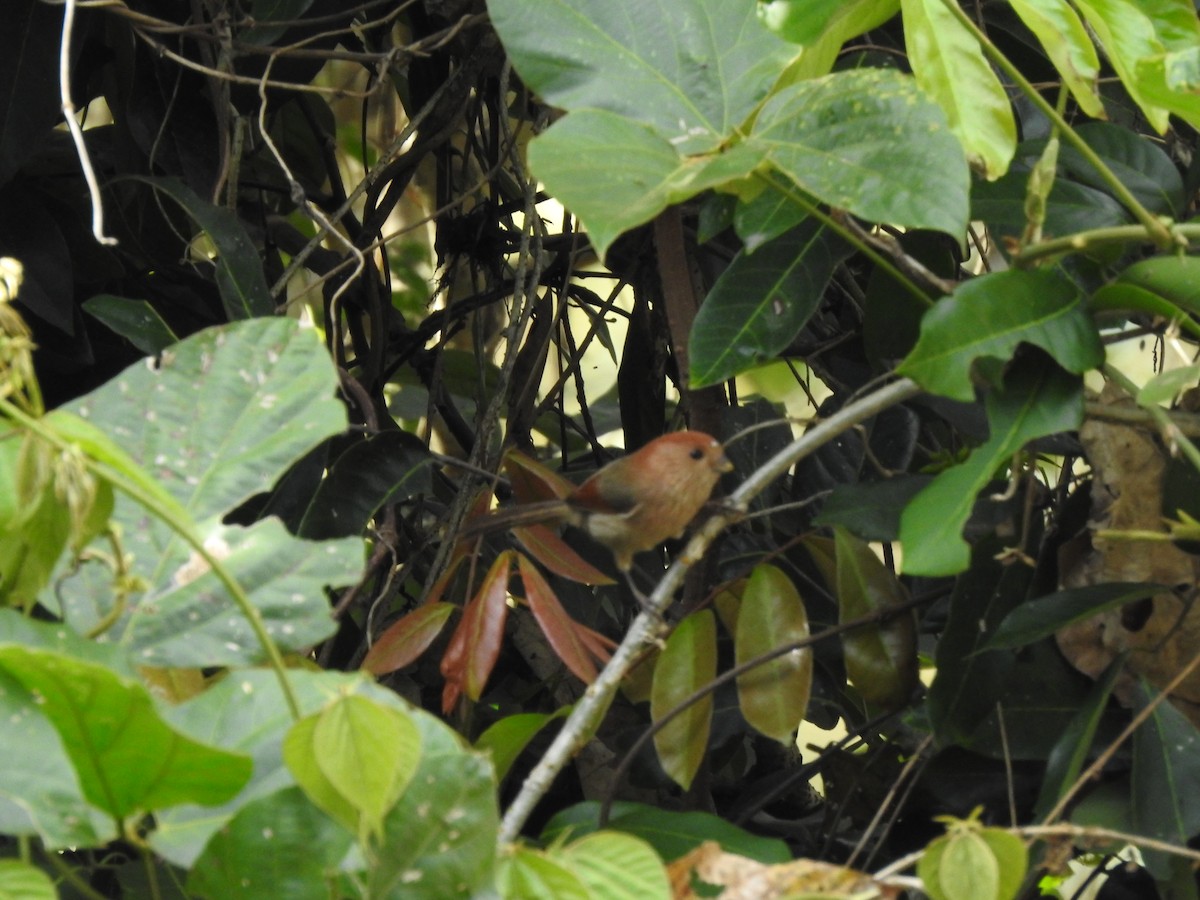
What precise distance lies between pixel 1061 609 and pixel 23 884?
760mm

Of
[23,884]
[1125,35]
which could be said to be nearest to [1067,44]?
[1125,35]

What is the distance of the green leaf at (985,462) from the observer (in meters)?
0.82

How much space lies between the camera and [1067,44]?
881 millimetres

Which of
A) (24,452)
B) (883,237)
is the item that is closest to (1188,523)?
(883,237)

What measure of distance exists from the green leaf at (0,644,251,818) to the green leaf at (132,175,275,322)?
2.16 feet

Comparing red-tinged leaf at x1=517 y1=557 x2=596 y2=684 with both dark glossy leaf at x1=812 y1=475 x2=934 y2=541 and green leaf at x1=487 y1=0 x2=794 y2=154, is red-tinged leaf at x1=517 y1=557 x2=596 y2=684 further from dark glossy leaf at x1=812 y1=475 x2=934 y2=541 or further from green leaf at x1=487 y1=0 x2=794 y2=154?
green leaf at x1=487 y1=0 x2=794 y2=154

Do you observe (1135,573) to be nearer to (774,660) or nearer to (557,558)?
(774,660)

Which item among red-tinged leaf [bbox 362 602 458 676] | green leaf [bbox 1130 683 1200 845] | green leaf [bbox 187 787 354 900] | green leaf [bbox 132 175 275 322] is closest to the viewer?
green leaf [bbox 187 787 354 900]

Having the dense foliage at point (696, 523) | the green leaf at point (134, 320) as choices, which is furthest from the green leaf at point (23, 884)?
the green leaf at point (134, 320)

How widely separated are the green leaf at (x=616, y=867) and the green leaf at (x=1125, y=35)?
2.15ft

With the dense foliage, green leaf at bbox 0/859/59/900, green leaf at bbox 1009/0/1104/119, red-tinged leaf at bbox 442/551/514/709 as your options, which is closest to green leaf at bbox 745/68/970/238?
the dense foliage

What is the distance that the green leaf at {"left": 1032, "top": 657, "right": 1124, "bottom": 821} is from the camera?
945mm

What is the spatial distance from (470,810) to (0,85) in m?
1.10

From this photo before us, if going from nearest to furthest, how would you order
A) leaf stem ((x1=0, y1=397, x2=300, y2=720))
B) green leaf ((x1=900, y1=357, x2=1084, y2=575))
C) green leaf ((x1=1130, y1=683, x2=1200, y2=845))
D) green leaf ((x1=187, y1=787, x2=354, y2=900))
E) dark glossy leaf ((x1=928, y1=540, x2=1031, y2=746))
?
leaf stem ((x1=0, y1=397, x2=300, y2=720)) → green leaf ((x1=187, y1=787, x2=354, y2=900)) → green leaf ((x1=900, y1=357, x2=1084, y2=575)) → green leaf ((x1=1130, y1=683, x2=1200, y2=845)) → dark glossy leaf ((x1=928, y1=540, x2=1031, y2=746))
